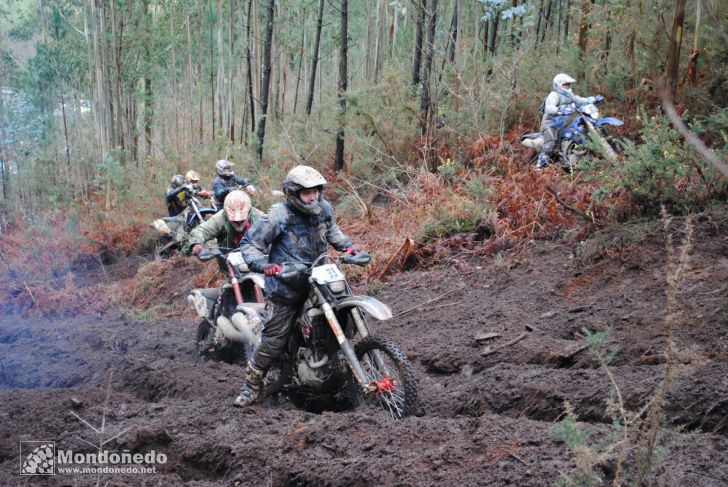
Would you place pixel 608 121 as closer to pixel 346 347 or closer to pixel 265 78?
pixel 346 347

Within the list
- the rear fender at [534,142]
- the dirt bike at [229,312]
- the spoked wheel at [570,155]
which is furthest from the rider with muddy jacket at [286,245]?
the rear fender at [534,142]

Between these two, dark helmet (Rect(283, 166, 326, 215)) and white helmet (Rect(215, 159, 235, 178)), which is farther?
white helmet (Rect(215, 159, 235, 178))

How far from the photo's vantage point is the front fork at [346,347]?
579cm

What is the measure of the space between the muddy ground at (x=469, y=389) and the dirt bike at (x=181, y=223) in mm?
3832

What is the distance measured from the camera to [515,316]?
27.3 ft

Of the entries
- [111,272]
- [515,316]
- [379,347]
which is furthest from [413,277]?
[111,272]

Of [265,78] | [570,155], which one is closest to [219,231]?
[570,155]

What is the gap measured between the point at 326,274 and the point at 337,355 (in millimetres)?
728

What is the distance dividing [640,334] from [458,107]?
36.1 ft

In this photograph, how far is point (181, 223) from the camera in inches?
630

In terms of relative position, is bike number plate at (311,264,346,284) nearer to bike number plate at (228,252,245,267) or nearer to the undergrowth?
bike number plate at (228,252,245,267)

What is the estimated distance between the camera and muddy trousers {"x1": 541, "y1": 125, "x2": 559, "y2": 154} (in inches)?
522

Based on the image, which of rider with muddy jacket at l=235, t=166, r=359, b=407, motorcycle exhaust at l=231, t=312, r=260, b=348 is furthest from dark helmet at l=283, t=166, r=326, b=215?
motorcycle exhaust at l=231, t=312, r=260, b=348

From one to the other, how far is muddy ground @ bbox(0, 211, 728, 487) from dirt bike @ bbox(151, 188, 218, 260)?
383 cm
